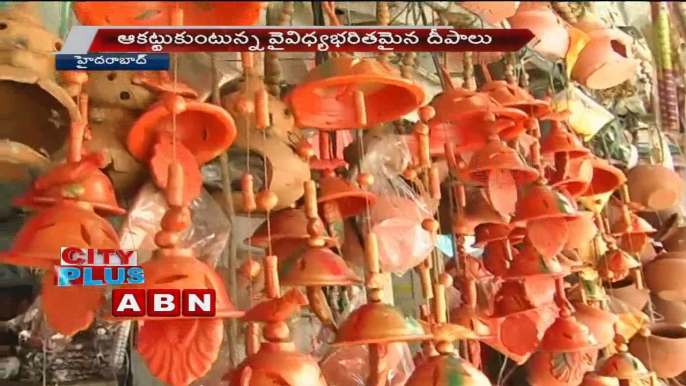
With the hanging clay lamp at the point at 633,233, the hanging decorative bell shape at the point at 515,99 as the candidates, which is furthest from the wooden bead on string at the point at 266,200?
the hanging clay lamp at the point at 633,233

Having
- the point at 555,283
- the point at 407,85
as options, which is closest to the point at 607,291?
the point at 555,283

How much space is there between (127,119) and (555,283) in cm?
56

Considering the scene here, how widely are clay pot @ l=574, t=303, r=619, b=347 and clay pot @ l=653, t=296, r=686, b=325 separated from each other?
0.20 metres

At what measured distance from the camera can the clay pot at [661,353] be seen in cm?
106

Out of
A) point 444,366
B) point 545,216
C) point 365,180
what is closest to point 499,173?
point 545,216

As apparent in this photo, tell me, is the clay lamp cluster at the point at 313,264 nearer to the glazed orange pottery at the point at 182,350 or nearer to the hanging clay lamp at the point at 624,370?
the glazed orange pottery at the point at 182,350

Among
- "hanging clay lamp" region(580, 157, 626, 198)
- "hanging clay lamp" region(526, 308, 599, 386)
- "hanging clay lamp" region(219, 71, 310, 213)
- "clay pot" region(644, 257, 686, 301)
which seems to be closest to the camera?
"hanging clay lamp" region(219, 71, 310, 213)

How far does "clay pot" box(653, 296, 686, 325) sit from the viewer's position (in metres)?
1.14

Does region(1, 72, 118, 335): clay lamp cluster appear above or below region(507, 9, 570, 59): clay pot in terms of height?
below

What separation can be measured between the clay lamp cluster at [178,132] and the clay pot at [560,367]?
1.65 ft

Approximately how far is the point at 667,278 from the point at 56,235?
0.88 meters

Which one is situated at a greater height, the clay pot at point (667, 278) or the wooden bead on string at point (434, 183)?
the wooden bead on string at point (434, 183)

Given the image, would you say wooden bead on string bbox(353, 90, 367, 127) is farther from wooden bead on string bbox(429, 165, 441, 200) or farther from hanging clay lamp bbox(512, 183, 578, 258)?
hanging clay lamp bbox(512, 183, 578, 258)

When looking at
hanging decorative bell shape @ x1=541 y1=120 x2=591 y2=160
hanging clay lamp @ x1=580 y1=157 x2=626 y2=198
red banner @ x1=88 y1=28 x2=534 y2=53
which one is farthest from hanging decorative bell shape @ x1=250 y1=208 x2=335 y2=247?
hanging clay lamp @ x1=580 y1=157 x2=626 y2=198
